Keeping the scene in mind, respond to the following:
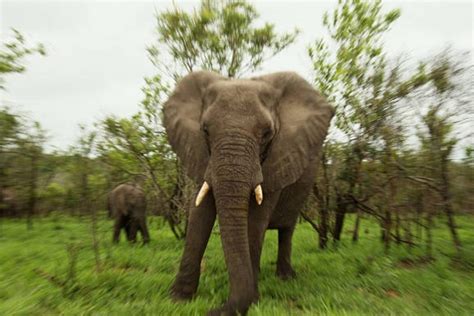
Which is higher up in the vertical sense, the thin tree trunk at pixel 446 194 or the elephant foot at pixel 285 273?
the thin tree trunk at pixel 446 194

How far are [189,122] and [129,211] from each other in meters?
6.66

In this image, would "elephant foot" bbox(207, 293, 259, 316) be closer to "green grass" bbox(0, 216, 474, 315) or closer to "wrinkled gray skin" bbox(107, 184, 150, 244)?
"green grass" bbox(0, 216, 474, 315)

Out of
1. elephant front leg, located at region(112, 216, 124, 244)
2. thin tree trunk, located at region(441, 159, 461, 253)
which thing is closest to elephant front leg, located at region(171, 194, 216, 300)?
thin tree trunk, located at region(441, 159, 461, 253)

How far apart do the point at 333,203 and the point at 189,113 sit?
16.6ft

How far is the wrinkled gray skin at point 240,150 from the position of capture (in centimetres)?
418

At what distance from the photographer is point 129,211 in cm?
1095

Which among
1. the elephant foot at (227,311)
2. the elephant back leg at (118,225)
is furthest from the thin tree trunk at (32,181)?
the elephant foot at (227,311)

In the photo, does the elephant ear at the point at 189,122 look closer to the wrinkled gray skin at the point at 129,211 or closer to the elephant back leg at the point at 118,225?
the wrinkled gray skin at the point at 129,211

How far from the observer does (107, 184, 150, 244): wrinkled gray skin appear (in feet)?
35.2

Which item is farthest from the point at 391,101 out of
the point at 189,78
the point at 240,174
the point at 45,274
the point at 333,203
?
the point at 45,274

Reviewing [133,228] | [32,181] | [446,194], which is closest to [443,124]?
[446,194]

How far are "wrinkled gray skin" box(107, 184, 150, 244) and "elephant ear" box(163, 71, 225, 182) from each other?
19.7 ft

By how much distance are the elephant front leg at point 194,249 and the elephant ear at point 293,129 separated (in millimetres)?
824

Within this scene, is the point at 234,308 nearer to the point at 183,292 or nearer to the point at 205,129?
the point at 183,292
